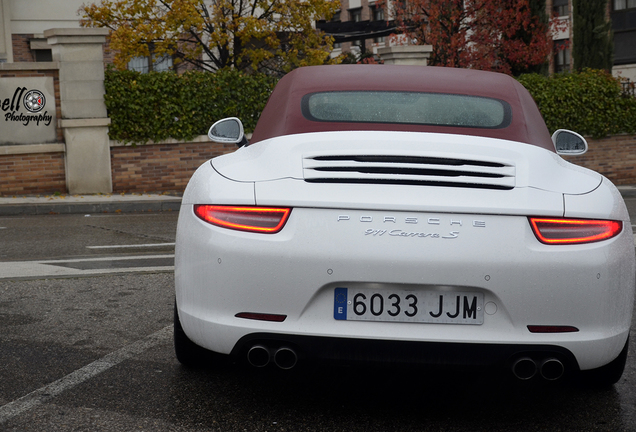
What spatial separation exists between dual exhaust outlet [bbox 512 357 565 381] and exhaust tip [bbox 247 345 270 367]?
3.13ft

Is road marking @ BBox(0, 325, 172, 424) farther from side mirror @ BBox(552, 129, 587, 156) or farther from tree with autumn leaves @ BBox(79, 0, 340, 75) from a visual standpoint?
tree with autumn leaves @ BBox(79, 0, 340, 75)

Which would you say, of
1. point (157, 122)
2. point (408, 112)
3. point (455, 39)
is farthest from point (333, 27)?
point (408, 112)

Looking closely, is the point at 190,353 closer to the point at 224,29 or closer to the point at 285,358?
the point at 285,358

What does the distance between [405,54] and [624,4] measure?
27.3 meters

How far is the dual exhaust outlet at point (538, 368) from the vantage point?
3.18 meters

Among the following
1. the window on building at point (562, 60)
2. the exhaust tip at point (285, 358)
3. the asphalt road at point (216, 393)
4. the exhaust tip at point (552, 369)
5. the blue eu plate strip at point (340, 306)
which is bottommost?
the asphalt road at point (216, 393)

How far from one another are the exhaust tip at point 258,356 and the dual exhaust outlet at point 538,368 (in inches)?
37.5

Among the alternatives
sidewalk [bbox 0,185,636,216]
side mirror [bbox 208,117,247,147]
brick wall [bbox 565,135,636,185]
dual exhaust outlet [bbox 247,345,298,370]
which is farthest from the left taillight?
brick wall [bbox 565,135,636,185]

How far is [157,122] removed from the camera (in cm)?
1734

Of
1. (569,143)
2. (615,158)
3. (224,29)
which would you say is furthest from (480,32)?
(569,143)

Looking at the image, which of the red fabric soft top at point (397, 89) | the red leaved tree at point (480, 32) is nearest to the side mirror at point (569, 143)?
the red fabric soft top at point (397, 89)

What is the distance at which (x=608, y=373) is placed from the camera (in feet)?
12.4

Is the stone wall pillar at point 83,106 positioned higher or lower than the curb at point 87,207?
higher

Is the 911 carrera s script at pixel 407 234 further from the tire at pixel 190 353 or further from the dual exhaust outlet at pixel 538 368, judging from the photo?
the tire at pixel 190 353
